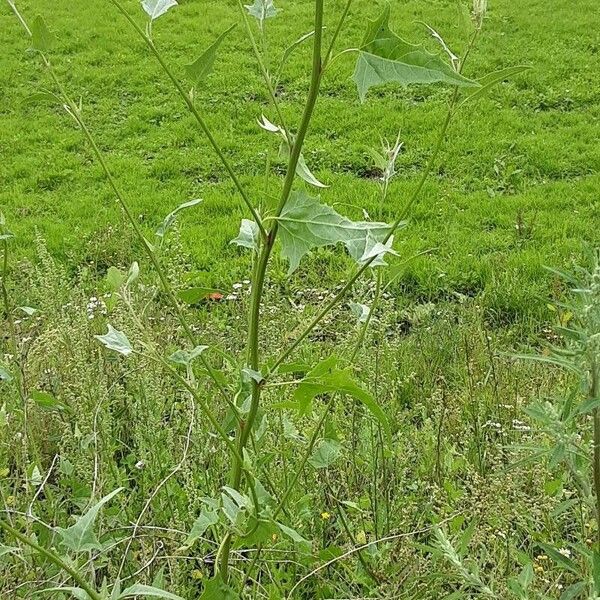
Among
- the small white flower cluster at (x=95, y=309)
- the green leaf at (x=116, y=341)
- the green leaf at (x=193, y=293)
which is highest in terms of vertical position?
the green leaf at (x=193, y=293)

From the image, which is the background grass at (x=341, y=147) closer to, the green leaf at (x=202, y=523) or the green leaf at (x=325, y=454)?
the green leaf at (x=325, y=454)

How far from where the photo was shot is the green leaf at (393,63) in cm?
97

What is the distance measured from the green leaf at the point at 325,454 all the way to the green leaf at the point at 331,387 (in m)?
0.39

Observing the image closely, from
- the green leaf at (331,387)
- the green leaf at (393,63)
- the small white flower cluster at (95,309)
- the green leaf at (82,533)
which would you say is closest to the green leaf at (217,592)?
the green leaf at (82,533)

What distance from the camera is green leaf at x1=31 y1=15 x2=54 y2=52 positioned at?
1.19 m

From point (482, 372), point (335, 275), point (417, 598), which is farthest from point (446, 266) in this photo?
point (417, 598)

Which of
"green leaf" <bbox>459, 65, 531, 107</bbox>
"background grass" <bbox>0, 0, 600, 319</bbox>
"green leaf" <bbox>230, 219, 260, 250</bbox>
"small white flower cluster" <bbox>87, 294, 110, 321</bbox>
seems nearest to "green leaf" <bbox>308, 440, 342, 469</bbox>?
"green leaf" <bbox>230, 219, 260, 250</bbox>

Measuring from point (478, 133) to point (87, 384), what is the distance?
558cm

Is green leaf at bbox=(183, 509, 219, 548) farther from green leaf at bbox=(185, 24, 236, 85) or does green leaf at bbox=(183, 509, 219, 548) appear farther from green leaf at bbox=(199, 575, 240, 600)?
green leaf at bbox=(185, 24, 236, 85)

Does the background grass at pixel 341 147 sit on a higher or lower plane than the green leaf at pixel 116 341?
lower

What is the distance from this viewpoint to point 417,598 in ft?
5.73

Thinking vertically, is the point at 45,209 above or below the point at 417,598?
below

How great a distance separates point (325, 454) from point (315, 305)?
9.22ft

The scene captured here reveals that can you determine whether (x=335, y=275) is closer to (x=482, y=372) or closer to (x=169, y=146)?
(x=482, y=372)
